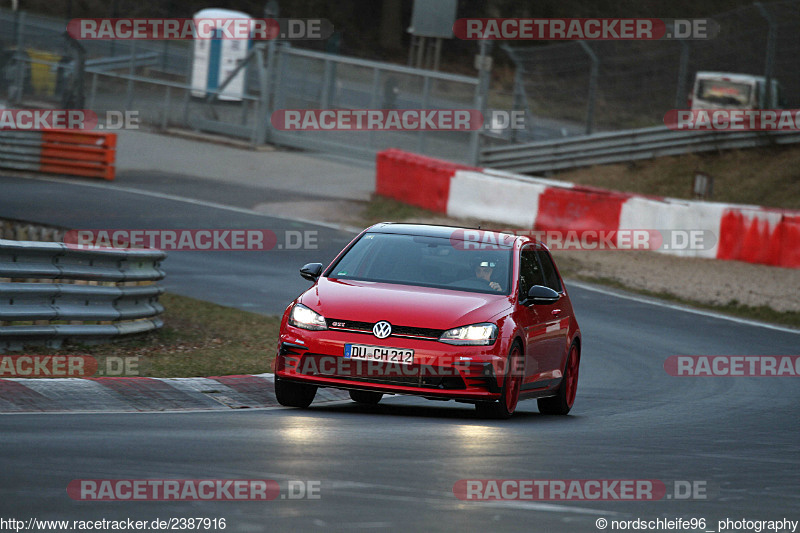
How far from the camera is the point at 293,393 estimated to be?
9.84 metres

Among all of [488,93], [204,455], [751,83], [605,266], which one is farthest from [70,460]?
[751,83]

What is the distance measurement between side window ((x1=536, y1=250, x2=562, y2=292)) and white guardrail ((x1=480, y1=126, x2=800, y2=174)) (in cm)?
1984

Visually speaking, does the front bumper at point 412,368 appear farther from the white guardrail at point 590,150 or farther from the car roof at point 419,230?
the white guardrail at point 590,150

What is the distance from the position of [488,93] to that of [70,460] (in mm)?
24025

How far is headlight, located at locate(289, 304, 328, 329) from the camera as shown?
31.0ft

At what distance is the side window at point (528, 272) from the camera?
10.4m

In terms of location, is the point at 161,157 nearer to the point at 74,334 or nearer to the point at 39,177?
the point at 39,177

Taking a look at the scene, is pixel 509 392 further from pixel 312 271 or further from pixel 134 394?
pixel 134 394
